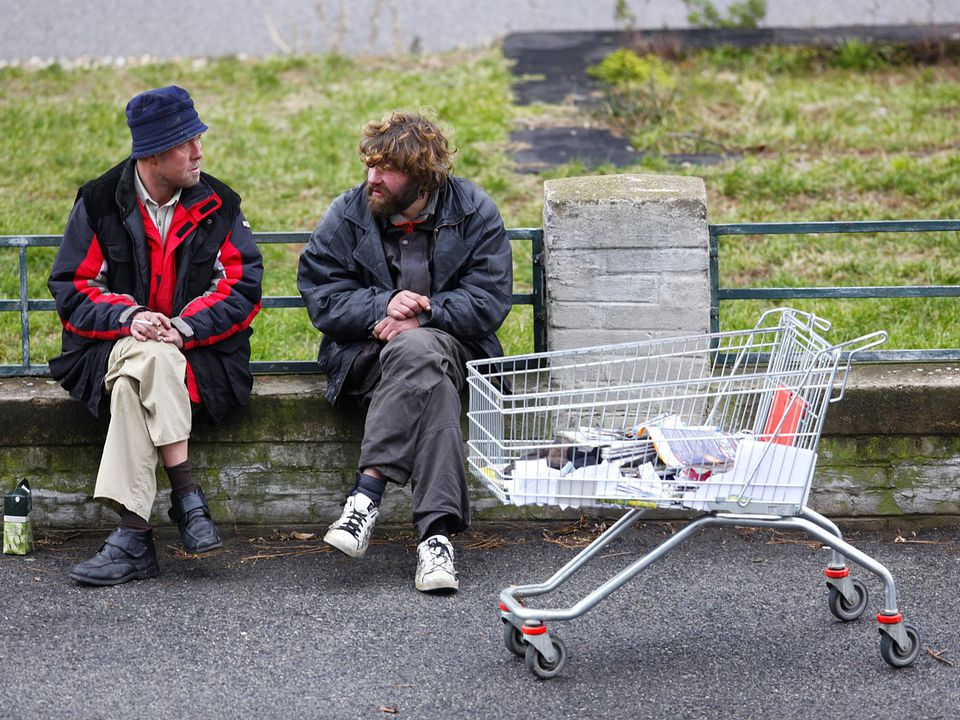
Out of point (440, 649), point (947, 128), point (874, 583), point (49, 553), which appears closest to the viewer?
point (440, 649)

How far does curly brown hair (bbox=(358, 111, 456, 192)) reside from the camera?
14.8 feet

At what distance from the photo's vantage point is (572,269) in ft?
15.8

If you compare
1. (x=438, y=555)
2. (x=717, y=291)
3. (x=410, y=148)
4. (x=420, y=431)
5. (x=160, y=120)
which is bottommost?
(x=438, y=555)

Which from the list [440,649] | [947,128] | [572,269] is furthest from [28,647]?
[947,128]

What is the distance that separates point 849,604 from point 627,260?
150 cm

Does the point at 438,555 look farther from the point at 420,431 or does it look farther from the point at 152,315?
the point at 152,315

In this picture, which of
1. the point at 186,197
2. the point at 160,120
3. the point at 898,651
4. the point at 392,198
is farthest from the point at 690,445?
the point at 160,120

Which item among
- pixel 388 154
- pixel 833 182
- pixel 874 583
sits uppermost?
pixel 388 154

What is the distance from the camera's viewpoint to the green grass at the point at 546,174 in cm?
693

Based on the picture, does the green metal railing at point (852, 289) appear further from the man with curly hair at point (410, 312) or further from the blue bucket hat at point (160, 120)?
the blue bucket hat at point (160, 120)

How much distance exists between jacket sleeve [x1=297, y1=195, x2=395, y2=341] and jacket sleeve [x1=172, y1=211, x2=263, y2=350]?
0.19 metres

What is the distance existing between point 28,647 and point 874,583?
2.83 m

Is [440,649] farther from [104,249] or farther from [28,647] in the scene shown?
[104,249]

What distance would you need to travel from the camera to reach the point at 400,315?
14.7 ft
